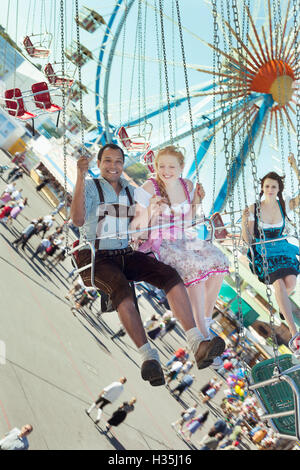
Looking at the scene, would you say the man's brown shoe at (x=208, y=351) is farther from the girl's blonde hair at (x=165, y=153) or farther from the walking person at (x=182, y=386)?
the walking person at (x=182, y=386)

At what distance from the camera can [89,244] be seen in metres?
3.33

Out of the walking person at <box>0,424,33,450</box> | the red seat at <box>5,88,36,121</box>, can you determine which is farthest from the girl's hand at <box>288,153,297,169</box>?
the walking person at <box>0,424,33,450</box>

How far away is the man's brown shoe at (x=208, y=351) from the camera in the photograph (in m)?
3.01

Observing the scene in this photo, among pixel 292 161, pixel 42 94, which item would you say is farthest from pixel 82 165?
pixel 42 94

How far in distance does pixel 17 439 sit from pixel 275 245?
5074 mm

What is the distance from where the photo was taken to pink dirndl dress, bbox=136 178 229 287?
3611mm

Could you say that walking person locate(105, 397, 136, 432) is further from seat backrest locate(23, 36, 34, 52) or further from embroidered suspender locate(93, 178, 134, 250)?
embroidered suspender locate(93, 178, 134, 250)

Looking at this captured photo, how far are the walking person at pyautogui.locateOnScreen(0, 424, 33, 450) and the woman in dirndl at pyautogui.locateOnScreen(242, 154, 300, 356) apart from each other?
479 centimetres

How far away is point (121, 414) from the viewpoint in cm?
1002

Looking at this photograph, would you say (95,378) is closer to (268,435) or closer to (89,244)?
(268,435)

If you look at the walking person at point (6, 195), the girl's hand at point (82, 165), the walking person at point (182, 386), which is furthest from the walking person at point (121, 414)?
the walking person at point (6, 195)

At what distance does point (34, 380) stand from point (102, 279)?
21.6ft
